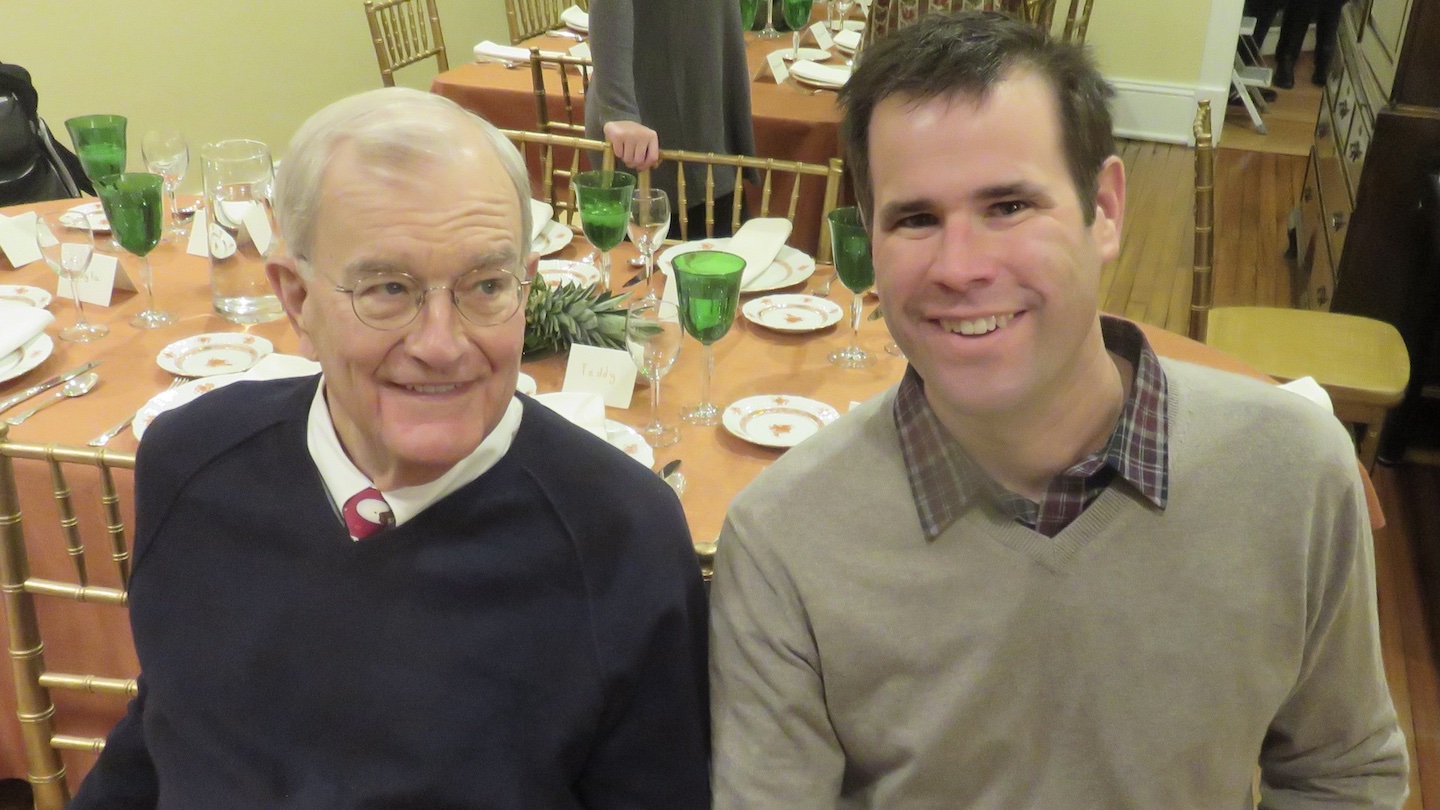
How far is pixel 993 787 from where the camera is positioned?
110cm

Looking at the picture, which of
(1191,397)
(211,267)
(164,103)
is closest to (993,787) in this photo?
(1191,397)

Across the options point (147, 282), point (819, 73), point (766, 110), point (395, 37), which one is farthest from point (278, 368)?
point (395, 37)

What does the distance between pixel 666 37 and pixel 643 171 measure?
383mm

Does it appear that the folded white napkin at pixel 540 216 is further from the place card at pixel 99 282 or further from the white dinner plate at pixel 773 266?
the place card at pixel 99 282

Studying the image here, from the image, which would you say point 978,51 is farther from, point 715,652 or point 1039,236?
point 715,652

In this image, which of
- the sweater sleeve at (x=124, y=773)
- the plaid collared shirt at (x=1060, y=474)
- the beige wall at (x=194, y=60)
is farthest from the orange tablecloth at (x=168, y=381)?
the beige wall at (x=194, y=60)

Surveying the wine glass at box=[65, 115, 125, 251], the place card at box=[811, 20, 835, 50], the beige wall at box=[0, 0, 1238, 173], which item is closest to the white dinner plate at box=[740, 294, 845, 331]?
the wine glass at box=[65, 115, 125, 251]

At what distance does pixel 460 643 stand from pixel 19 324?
1179 millimetres

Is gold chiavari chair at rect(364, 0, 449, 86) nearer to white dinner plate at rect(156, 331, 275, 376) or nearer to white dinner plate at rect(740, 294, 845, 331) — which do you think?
white dinner plate at rect(156, 331, 275, 376)

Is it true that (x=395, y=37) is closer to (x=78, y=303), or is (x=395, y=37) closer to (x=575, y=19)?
(x=575, y=19)

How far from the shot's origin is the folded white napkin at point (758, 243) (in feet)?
7.22

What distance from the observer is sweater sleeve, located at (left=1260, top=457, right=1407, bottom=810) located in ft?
3.53

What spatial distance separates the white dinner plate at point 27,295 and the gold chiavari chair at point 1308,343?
2.18m

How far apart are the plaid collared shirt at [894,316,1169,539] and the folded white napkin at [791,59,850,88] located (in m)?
2.46
